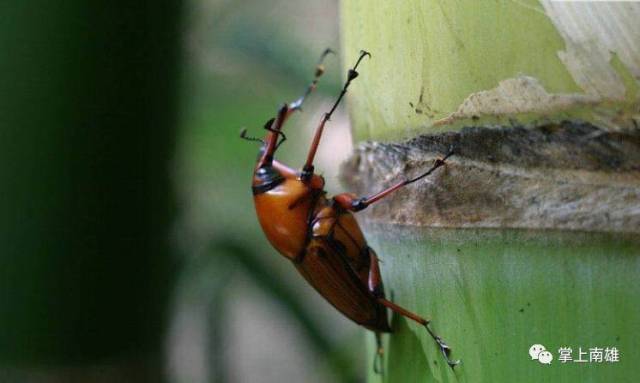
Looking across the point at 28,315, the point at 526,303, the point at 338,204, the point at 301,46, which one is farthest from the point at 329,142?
the point at 526,303

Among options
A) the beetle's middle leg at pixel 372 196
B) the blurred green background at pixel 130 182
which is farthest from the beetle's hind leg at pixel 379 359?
the blurred green background at pixel 130 182

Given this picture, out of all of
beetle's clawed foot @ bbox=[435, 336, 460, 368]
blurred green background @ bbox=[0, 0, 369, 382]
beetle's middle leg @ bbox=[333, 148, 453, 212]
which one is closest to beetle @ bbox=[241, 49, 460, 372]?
beetle's middle leg @ bbox=[333, 148, 453, 212]

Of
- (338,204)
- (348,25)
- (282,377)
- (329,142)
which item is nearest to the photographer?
(348,25)

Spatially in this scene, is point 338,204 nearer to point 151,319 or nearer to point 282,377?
point 151,319

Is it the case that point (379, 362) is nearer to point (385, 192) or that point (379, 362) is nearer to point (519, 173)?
point (385, 192)

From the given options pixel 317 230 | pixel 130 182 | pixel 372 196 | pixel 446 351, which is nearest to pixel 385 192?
pixel 372 196

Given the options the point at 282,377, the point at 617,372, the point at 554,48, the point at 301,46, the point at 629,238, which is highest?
the point at 301,46

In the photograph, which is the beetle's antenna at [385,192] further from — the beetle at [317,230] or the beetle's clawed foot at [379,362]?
the beetle's clawed foot at [379,362]

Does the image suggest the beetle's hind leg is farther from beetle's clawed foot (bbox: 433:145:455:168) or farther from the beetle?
beetle's clawed foot (bbox: 433:145:455:168)
